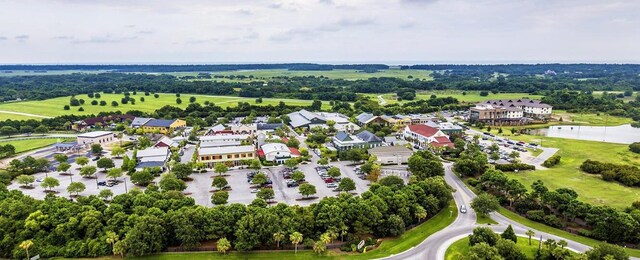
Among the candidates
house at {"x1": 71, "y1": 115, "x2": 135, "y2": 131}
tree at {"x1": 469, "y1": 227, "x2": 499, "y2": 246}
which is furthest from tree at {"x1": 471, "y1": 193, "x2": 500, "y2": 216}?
house at {"x1": 71, "y1": 115, "x2": 135, "y2": 131}

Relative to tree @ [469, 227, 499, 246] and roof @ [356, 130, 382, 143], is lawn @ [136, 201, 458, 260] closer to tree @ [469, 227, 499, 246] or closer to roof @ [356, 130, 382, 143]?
tree @ [469, 227, 499, 246]

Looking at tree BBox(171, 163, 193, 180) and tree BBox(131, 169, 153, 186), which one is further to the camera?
tree BBox(171, 163, 193, 180)

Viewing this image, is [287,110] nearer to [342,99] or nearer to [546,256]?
[342,99]

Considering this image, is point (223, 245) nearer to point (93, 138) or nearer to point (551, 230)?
point (551, 230)

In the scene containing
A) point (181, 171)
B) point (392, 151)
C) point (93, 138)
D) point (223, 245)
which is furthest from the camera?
point (93, 138)

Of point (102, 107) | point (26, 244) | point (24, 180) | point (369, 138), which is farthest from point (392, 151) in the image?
point (102, 107)

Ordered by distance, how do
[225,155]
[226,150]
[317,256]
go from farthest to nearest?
[226,150]
[225,155]
[317,256]
